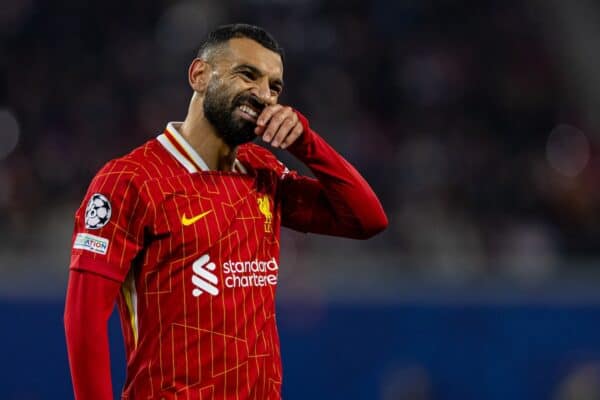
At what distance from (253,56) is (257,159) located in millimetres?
431

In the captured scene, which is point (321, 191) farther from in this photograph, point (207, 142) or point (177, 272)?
point (177, 272)

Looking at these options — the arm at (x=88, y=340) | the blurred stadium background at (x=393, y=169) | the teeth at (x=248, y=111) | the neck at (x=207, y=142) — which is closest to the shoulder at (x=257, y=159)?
the neck at (x=207, y=142)

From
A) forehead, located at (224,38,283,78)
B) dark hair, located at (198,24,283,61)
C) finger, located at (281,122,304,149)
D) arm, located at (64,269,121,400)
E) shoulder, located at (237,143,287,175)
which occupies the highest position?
dark hair, located at (198,24,283,61)

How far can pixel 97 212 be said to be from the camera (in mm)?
3096

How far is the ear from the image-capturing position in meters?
3.41

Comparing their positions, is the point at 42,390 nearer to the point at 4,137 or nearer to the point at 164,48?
the point at 4,137

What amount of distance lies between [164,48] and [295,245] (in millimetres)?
3377

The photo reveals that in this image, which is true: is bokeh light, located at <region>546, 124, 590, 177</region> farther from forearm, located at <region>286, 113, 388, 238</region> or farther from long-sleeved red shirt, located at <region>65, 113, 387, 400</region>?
long-sleeved red shirt, located at <region>65, 113, 387, 400</region>

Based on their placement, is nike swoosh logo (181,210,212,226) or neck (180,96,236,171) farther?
neck (180,96,236,171)

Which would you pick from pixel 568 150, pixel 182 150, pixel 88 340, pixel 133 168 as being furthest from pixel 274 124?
pixel 568 150

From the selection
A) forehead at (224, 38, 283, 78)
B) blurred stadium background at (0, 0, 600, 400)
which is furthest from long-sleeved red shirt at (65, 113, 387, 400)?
blurred stadium background at (0, 0, 600, 400)

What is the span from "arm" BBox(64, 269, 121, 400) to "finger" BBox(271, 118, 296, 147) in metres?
0.66

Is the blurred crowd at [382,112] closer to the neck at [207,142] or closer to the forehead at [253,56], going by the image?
the neck at [207,142]

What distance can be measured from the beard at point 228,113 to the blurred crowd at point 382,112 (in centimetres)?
→ 481
